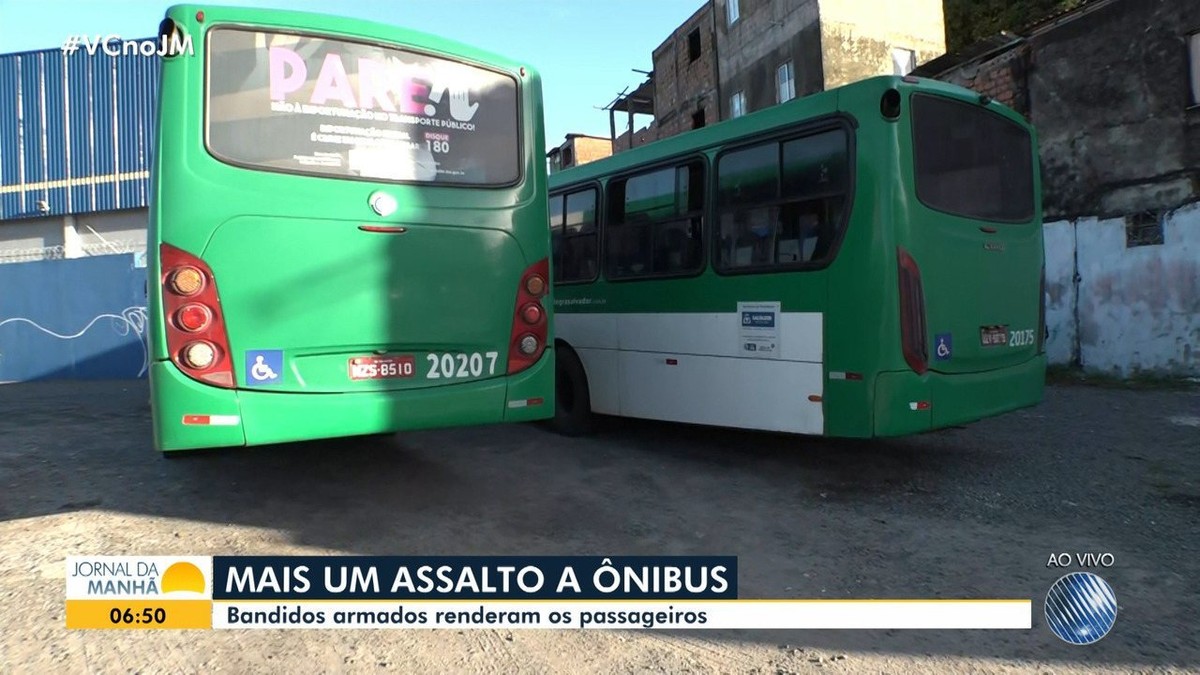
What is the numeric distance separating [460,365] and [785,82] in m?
18.5

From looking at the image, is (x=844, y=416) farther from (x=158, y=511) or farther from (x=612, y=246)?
(x=158, y=511)

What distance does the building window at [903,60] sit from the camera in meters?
21.0

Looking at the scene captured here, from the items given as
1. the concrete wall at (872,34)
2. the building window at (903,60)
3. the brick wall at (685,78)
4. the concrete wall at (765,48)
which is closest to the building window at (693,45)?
the brick wall at (685,78)

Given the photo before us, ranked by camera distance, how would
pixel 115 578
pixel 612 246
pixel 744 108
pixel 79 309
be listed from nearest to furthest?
pixel 115 578, pixel 612 246, pixel 79 309, pixel 744 108

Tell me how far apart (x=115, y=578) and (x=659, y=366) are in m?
4.22

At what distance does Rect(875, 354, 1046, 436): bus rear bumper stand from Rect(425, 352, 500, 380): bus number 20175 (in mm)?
2531

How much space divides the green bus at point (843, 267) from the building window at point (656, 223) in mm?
17

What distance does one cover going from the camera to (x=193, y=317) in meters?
3.96

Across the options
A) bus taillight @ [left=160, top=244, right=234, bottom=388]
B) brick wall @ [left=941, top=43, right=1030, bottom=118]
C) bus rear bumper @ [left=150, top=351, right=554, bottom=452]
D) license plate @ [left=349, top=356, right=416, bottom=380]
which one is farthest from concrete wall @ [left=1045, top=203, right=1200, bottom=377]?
bus taillight @ [left=160, top=244, right=234, bottom=388]

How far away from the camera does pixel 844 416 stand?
16.8 feet

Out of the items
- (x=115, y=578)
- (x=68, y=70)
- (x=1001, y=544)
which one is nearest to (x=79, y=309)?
(x=68, y=70)

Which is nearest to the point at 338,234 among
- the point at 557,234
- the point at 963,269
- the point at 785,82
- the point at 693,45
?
the point at 557,234

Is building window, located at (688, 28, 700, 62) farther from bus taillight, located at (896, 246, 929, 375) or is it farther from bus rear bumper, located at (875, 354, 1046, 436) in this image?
bus taillight, located at (896, 246, 929, 375)
